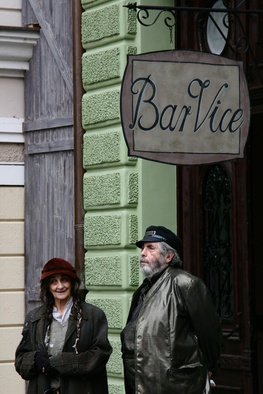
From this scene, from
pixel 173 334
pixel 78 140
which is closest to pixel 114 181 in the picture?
pixel 78 140

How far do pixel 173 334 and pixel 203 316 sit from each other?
0.21 m

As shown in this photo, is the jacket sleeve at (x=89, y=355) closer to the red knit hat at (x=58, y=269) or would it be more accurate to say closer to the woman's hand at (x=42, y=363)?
the woman's hand at (x=42, y=363)

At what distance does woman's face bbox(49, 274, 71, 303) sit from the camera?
9148 millimetres

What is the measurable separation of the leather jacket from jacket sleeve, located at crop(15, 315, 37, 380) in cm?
86

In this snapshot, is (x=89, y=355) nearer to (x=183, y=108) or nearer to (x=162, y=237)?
(x=162, y=237)

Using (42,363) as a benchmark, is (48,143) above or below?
above

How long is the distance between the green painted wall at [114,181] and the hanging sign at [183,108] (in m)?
3.16

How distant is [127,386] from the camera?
8898mm

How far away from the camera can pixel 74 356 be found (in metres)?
9.02

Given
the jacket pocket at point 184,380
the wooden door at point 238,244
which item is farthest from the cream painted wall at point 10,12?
the jacket pocket at point 184,380

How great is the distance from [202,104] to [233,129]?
0.81ft

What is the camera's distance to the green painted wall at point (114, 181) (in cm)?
1181

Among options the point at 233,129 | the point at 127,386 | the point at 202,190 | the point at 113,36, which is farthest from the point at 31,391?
the point at 113,36

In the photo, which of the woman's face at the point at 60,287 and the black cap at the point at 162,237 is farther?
the woman's face at the point at 60,287
